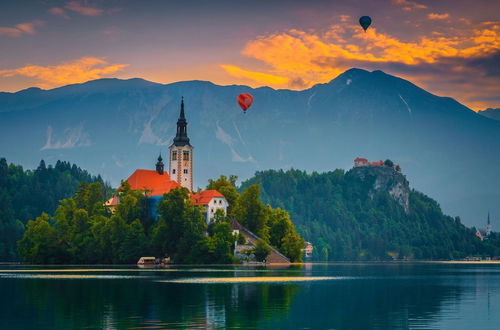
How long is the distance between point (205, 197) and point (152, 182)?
69.5 ft

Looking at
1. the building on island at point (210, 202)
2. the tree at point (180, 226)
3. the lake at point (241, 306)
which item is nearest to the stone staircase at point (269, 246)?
the building on island at point (210, 202)

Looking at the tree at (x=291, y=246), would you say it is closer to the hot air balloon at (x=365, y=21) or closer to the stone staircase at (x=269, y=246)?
the stone staircase at (x=269, y=246)

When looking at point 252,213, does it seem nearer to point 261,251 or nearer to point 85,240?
point 261,251

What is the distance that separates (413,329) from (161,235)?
4675 inches

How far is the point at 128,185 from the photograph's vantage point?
7013 inches

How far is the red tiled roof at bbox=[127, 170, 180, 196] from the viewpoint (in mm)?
185125

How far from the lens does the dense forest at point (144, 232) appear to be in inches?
6240

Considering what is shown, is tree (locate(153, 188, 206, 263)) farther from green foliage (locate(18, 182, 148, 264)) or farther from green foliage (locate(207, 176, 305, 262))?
green foliage (locate(207, 176, 305, 262))

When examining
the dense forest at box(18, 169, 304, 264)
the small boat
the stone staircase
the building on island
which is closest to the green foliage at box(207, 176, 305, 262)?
the dense forest at box(18, 169, 304, 264)

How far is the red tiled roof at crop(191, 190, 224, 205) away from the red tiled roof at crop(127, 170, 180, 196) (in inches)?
330

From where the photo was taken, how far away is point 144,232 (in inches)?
6609

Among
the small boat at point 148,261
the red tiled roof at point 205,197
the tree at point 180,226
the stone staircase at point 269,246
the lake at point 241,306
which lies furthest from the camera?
the red tiled roof at point 205,197

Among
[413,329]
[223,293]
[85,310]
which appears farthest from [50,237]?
[413,329]

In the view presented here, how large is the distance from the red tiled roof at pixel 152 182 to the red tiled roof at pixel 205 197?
8394 millimetres
